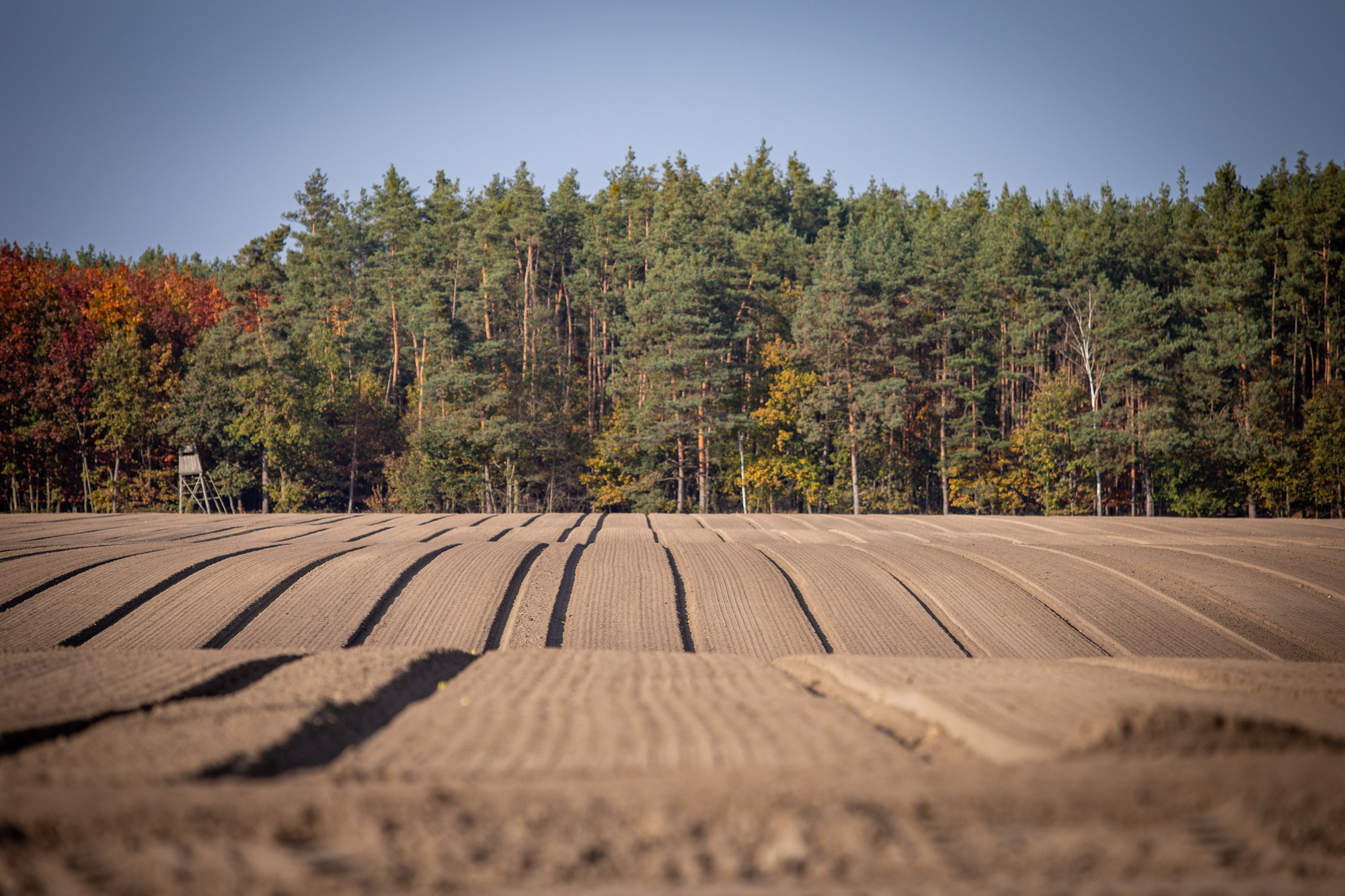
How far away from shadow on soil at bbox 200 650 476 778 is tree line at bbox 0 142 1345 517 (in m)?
33.3

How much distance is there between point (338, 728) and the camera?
2521 mm

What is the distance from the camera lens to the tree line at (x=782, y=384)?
37.3 metres

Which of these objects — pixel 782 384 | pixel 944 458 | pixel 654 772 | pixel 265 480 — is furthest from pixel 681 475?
pixel 654 772

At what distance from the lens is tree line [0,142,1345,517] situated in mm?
37344

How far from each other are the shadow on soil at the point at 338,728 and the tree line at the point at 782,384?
3327 cm

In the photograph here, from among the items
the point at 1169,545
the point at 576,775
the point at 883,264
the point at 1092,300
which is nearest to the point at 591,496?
the point at 883,264

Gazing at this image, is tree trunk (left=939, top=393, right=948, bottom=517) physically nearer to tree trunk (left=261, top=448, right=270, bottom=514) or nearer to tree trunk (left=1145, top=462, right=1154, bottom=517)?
tree trunk (left=1145, top=462, right=1154, bottom=517)

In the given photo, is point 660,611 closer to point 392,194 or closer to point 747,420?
point 747,420

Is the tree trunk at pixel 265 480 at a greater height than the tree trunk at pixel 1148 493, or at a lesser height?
greater

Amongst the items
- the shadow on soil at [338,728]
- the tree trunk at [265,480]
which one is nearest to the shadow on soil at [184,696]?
the shadow on soil at [338,728]

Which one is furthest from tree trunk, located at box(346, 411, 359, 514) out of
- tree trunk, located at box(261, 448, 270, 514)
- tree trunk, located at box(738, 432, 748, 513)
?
tree trunk, located at box(738, 432, 748, 513)

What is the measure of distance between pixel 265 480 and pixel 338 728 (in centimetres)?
4118

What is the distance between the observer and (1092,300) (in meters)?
39.1

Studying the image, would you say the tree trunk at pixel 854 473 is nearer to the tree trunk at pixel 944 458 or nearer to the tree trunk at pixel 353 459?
the tree trunk at pixel 944 458
